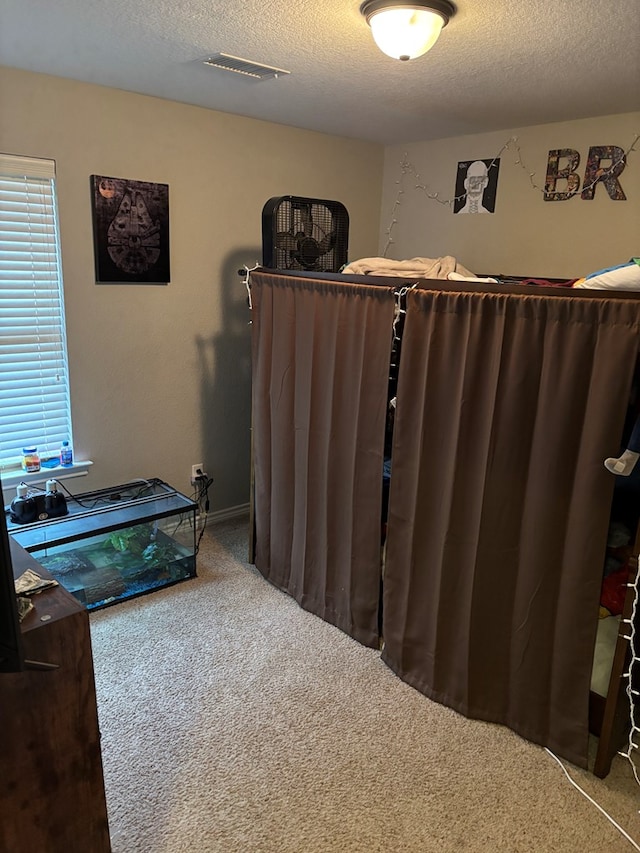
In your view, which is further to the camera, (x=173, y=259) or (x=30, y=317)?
(x=173, y=259)

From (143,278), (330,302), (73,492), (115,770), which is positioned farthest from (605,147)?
(115,770)

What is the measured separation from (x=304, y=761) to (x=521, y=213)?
9.23 ft

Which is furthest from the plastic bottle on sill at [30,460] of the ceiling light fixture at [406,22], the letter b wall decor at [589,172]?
the letter b wall decor at [589,172]

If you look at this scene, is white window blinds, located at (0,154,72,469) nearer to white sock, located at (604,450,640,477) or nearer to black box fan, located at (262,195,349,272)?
black box fan, located at (262,195,349,272)

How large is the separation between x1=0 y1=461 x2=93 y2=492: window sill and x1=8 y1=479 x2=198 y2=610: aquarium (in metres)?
0.12

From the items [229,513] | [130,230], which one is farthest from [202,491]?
[130,230]

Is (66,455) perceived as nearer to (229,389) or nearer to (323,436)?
(229,389)

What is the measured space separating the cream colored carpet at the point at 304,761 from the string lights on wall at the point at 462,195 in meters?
2.45

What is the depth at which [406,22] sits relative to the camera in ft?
5.62

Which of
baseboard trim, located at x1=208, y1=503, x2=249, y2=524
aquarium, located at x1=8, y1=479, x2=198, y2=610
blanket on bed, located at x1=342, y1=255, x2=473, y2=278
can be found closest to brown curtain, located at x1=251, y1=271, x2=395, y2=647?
blanket on bed, located at x1=342, y1=255, x2=473, y2=278

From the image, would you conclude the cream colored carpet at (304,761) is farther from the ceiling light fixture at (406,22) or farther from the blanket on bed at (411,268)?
the ceiling light fixture at (406,22)

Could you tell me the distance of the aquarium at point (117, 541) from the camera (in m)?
2.68

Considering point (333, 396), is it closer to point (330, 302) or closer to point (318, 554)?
point (330, 302)

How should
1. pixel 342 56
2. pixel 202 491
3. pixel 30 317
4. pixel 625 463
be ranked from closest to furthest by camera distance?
pixel 625 463 → pixel 342 56 → pixel 30 317 → pixel 202 491
